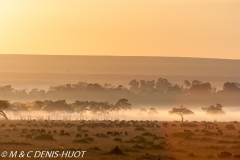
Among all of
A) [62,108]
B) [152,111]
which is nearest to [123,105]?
[152,111]

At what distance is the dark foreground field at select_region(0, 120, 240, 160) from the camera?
15.5 m

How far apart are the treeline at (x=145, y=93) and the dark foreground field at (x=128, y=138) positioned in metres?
1.17

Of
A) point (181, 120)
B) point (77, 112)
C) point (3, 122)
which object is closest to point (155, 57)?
Answer: point (181, 120)

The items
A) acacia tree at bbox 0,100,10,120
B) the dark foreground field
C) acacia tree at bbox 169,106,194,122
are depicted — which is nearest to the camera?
the dark foreground field

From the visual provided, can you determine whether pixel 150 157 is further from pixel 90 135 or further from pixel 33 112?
pixel 33 112

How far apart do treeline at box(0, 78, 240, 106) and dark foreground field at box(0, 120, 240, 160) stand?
1168mm

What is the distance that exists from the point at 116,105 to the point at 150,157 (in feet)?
20.0

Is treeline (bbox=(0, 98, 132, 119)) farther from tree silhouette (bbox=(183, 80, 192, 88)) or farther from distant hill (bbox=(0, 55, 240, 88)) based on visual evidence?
tree silhouette (bbox=(183, 80, 192, 88))

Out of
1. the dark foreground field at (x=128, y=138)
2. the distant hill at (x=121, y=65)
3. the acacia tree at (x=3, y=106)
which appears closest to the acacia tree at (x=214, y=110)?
the dark foreground field at (x=128, y=138)

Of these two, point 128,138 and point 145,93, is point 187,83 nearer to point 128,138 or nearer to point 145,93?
point 145,93

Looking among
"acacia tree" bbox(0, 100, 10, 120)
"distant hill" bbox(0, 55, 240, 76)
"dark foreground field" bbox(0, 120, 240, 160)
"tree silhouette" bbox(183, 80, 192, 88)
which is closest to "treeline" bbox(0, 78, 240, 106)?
"tree silhouette" bbox(183, 80, 192, 88)

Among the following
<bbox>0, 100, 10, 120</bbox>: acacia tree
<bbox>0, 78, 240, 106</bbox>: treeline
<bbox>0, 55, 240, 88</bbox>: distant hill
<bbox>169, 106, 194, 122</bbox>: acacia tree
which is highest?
<bbox>0, 55, 240, 88</bbox>: distant hill

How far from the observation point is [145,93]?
65.3ft

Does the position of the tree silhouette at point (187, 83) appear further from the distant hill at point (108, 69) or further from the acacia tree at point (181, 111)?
the acacia tree at point (181, 111)
